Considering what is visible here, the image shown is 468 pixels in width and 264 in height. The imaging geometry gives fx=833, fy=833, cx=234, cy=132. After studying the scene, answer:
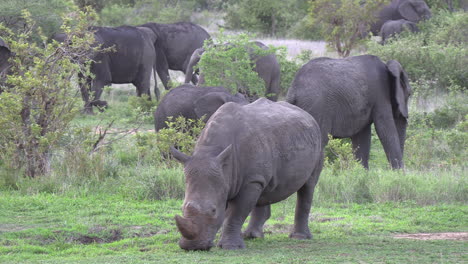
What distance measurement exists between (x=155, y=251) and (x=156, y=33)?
18.0 metres

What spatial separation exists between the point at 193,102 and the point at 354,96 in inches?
117

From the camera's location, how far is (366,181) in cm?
1237

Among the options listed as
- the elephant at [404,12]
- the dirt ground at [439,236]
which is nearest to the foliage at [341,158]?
the dirt ground at [439,236]

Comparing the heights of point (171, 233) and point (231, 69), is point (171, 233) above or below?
below

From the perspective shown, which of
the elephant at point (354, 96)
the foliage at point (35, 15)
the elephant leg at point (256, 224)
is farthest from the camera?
the foliage at point (35, 15)

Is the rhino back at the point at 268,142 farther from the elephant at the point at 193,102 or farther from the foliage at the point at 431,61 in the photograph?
the foliage at the point at 431,61

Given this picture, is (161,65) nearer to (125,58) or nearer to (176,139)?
(125,58)

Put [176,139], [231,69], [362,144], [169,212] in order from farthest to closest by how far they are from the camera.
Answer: [231,69] < [362,144] < [176,139] < [169,212]

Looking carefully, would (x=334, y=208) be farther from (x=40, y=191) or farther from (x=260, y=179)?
(x=40, y=191)

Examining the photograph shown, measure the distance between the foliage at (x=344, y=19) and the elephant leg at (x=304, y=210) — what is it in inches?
823

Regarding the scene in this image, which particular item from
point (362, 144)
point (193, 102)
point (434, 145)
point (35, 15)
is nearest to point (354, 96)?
point (362, 144)

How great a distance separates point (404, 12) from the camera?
3716cm

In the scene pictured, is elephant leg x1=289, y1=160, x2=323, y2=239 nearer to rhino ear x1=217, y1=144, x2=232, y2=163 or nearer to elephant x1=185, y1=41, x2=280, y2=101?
rhino ear x1=217, y1=144, x2=232, y2=163

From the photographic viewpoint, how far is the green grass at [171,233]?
798 cm
